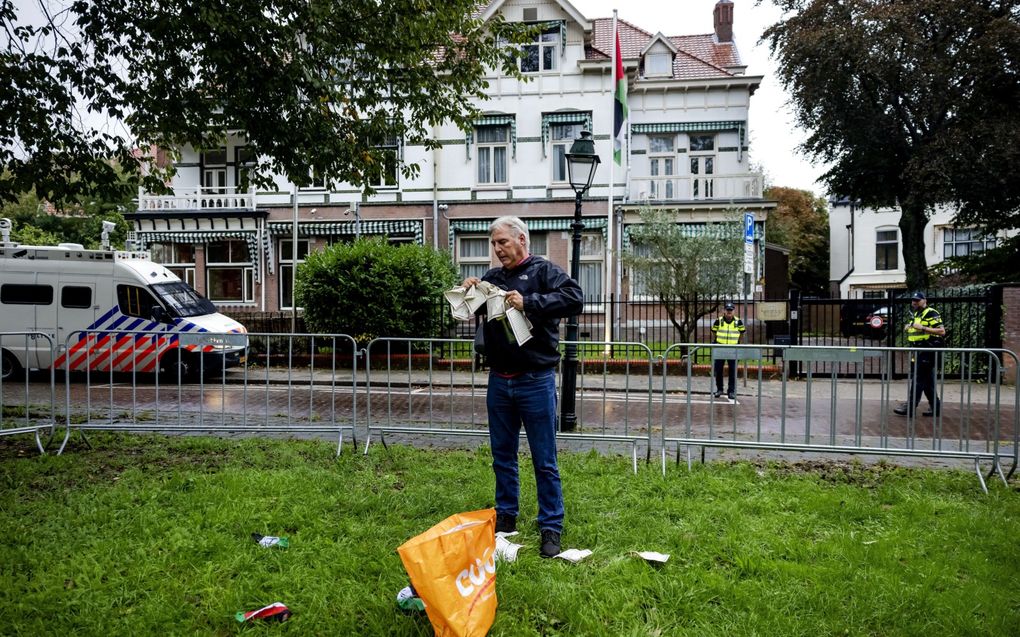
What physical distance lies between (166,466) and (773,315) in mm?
13090

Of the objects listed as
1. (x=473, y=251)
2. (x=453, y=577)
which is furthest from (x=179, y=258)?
(x=453, y=577)

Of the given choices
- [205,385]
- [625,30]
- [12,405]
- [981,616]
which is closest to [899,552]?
[981,616]

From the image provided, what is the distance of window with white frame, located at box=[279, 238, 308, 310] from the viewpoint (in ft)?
79.9

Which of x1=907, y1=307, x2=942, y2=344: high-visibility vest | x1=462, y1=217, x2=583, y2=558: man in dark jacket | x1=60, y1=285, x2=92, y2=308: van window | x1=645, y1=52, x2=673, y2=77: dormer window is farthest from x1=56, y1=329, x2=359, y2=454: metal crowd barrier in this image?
x1=645, y1=52, x2=673, y2=77: dormer window

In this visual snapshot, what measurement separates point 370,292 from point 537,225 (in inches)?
324

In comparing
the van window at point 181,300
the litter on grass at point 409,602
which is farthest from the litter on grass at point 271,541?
the van window at point 181,300

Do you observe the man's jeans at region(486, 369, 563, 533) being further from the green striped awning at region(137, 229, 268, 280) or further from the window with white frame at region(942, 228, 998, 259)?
the window with white frame at region(942, 228, 998, 259)

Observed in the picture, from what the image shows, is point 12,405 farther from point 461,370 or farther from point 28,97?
point 461,370

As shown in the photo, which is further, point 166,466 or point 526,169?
point 526,169

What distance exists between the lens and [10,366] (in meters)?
13.9

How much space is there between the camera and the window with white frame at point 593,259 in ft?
75.8

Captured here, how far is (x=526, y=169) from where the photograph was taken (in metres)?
23.3

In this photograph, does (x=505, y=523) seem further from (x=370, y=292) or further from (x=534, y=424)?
(x=370, y=292)

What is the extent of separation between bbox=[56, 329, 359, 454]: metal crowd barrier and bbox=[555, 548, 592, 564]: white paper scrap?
3.31 m
